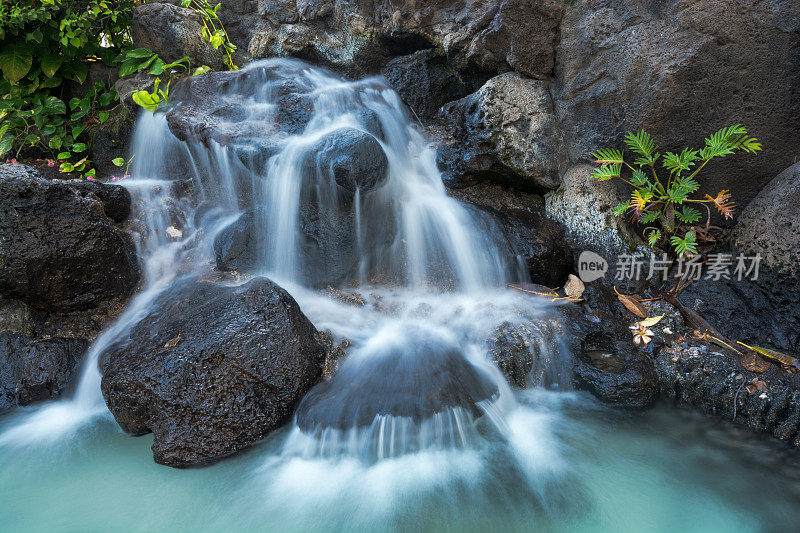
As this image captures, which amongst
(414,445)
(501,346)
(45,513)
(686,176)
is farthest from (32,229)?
(686,176)

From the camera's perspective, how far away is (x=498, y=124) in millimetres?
4348

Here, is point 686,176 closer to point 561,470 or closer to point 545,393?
point 545,393

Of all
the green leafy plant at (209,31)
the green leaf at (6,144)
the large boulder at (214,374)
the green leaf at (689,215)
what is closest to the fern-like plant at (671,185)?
the green leaf at (689,215)

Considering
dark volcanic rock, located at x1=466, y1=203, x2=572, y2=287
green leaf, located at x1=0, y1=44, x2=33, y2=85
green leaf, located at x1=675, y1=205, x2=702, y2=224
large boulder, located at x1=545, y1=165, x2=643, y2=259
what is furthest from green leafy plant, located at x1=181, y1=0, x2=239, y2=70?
green leaf, located at x1=675, y1=205, x2=702, y2=224

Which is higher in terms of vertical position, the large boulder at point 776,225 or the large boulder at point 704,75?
the large boulder at point 704,75

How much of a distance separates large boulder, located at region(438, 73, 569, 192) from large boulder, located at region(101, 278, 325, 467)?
2.66 meters

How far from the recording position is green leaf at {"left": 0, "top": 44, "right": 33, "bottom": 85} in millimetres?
5004

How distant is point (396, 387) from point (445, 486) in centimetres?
64

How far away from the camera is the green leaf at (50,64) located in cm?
527

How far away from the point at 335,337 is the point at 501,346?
1.24 metres

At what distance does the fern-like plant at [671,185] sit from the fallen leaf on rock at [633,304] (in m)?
0.50

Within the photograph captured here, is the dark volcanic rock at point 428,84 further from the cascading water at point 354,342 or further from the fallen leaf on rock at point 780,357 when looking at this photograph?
the fallen leaf on rock at point 780,357

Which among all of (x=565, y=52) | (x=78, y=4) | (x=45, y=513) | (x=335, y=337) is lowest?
(x=45, y=513)

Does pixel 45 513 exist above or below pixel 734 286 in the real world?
below
